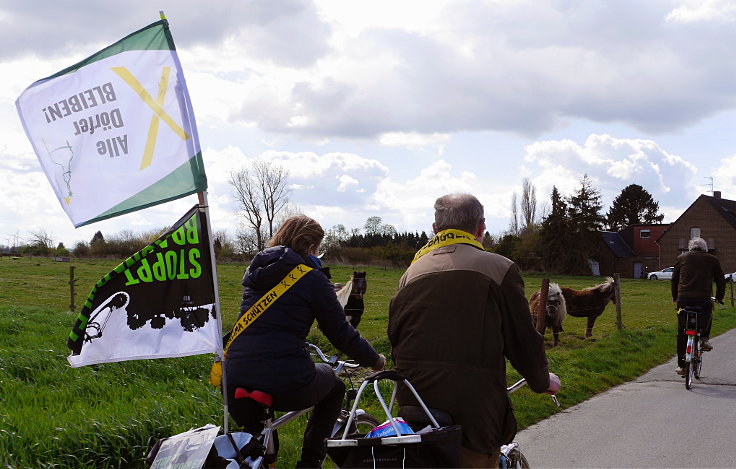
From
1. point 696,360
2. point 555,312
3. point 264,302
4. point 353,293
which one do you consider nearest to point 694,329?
point 696,360

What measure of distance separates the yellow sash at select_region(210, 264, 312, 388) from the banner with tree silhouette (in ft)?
0.52

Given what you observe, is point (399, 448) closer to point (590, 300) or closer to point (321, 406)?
point (321, 406)

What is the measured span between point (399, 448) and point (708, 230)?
75.3 meters

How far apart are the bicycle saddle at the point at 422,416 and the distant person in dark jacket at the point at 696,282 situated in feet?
25.9

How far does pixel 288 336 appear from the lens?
3.88 m

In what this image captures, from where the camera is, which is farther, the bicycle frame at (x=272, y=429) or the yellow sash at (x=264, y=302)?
the yellow sash at (x=264, y=302)

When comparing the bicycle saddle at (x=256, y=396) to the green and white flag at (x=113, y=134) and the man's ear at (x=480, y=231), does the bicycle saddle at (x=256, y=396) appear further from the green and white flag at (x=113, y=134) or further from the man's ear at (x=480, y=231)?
the man's ear at (x=480, y=231)

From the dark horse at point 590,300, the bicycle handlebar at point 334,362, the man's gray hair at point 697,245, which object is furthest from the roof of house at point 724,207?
the bicycle handlebar at point 334,362

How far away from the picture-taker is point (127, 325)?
3900mm

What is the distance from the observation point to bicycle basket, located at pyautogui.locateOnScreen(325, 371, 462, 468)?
2.76 metres

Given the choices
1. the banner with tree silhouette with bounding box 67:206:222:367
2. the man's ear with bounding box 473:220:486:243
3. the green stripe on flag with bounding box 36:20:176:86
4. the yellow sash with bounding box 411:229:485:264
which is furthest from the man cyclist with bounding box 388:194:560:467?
the green stripe on flag with bounding box 36:20:176:86

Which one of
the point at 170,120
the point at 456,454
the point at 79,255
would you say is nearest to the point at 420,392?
the point at 456,454

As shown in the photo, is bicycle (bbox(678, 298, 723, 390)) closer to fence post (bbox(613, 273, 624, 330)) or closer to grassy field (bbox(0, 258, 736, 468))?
grassy field (bbox(0, 258, 736, 468))

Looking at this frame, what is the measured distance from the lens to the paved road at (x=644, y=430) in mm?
5938
